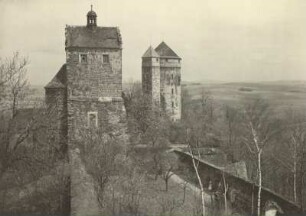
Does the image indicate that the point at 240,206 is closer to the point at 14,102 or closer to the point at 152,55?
the point at 14,102

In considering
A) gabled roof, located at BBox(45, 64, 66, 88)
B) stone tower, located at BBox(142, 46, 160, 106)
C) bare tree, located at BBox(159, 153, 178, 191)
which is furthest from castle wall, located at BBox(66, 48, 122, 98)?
stone tower, located at BBox(142, 46, 160, 106)

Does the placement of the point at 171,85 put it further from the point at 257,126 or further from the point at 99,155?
the point at 99,155

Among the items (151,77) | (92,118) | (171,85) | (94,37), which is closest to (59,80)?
(92,118)

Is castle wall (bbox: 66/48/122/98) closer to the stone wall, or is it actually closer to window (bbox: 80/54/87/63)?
window (bbox: 80/54/87/63)

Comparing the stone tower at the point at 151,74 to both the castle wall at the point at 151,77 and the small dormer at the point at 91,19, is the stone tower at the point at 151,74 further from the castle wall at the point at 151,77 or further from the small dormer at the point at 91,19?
the small dormer at the point at 91,19

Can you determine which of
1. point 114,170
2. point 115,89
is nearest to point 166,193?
point 114,170
